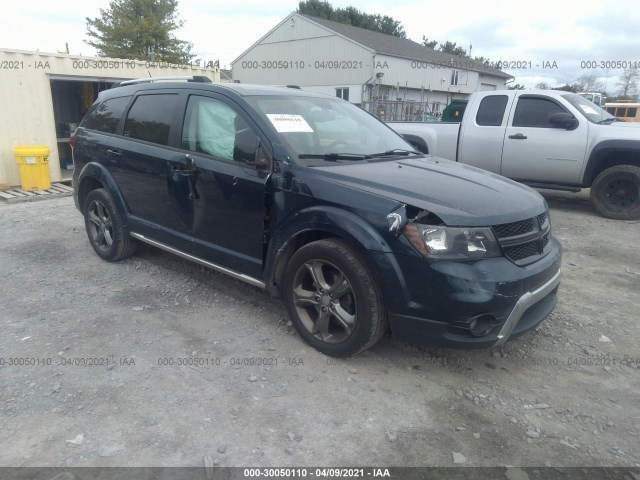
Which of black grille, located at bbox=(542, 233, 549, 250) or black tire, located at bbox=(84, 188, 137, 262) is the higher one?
black grille, located at bbox=(542, 233, 549, 250)

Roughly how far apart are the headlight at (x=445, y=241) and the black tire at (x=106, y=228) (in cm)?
326

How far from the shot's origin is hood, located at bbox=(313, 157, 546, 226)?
2.93 metres

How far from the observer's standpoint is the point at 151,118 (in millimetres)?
4488

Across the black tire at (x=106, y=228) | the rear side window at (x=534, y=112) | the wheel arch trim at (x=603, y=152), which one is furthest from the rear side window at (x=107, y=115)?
the wheel arch trim at (x=603, y=152)

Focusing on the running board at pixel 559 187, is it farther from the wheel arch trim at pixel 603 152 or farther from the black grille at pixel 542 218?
the black grille at pixel 542 218

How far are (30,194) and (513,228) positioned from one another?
8.74 metres

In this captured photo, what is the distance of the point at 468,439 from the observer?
8.60 ft

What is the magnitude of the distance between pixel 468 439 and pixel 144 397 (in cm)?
190

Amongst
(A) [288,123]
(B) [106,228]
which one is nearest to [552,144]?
(A) [288,123]

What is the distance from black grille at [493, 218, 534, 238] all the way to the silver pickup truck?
5.00 m

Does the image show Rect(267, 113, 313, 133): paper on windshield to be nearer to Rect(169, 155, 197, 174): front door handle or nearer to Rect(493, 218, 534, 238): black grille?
Rect(169, 155, 197, 174): front door handle

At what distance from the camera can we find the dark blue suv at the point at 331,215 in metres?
2.88

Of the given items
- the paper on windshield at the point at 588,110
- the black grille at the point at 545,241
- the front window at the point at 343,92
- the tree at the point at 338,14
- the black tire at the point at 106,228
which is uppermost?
the tree at the point at 338,14

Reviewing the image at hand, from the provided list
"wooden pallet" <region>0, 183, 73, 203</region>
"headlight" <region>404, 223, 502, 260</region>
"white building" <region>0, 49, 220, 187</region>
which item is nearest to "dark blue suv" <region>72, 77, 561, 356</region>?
"headlight" <region>404, 223, 502, 260</region>
